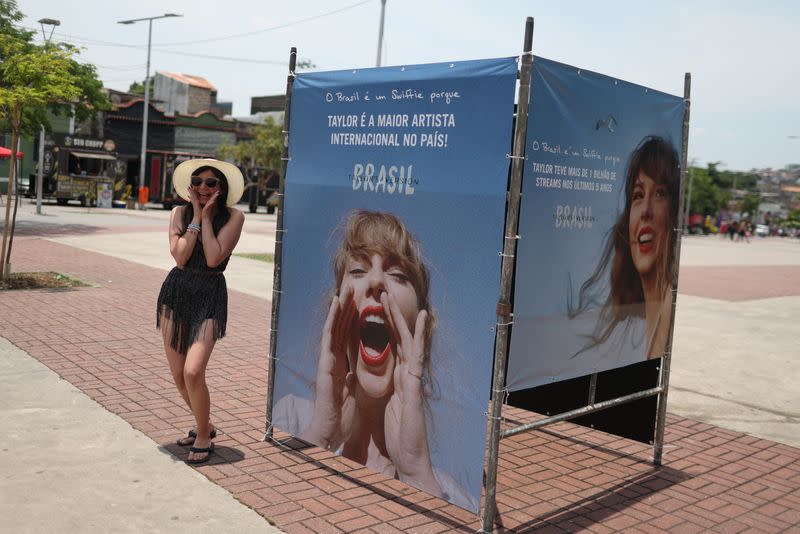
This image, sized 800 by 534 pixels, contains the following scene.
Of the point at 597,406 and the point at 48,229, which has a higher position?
the point at 597,406

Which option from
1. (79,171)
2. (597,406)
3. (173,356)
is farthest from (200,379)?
(79,171)

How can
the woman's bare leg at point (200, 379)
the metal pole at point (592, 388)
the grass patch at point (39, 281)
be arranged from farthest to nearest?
the grass patch at point (39, 281) < the metal pole at point (592, 388) < the woman's bare leg at point (200, 379)

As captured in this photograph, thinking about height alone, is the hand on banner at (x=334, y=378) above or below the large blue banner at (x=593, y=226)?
below

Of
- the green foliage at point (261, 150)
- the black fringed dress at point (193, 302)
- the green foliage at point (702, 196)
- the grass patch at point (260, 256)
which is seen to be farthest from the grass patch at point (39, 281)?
the green foliage at point (702, 196)

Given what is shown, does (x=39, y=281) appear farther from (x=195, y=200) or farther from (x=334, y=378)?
(x=334, y=378)

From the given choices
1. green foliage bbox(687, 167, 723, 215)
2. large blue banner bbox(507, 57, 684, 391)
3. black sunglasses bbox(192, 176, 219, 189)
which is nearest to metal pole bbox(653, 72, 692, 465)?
large blue banner bbox(507, 57, 684, 391)

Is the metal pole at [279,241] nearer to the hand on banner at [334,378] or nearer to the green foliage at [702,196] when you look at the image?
the hand on banner at [334,378]

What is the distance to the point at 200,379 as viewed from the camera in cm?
488

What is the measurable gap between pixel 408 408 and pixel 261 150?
46769 mm

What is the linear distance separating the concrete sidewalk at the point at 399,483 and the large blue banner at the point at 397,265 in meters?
0.27

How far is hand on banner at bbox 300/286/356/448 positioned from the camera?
4953 millimetres

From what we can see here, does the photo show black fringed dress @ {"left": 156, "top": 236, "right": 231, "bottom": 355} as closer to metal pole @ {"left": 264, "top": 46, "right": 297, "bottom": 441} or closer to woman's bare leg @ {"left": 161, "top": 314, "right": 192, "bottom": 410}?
woman's bare leg @ {"left": 161, "top": 314, "right": 192, "bottom": 410}

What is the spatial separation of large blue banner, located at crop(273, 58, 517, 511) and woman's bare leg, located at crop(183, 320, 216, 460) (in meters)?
0.61

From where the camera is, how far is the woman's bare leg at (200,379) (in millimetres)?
4840
